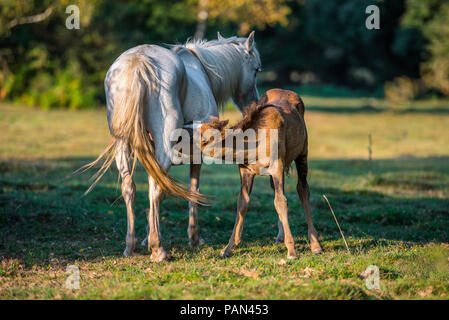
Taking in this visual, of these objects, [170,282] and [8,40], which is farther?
[8,40]


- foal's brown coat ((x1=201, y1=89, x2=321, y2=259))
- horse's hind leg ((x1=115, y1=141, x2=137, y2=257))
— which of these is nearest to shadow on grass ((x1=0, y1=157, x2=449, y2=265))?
horse's hind leg ((x1=115, y1=141, x2=137, y2=257))

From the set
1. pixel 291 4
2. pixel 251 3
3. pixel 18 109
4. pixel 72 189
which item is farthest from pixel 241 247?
pixel 291 4

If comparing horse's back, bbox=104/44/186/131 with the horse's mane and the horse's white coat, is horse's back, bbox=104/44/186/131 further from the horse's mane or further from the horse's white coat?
the horse's mane

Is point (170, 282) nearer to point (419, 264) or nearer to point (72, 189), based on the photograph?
point (419, 264)

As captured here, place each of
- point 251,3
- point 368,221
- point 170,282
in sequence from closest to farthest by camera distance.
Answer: point 170,282 < point 368,221 < point 251,3

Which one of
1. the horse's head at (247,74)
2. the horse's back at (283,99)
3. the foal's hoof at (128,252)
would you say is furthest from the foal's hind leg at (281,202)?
the horse's head at (247,74)

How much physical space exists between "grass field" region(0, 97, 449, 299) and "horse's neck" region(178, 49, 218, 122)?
1.64 meters

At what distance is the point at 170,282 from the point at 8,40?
79.3 feet

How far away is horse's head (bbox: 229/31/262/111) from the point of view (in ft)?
27.8

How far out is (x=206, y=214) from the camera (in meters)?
9.10

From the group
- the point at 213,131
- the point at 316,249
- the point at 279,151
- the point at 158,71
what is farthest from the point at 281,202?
the point at 158,71

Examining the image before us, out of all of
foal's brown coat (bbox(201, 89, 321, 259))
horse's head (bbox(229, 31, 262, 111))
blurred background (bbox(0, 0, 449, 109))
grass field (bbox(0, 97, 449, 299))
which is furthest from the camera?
blurred background (bbox(0, 0, 449, 109))
